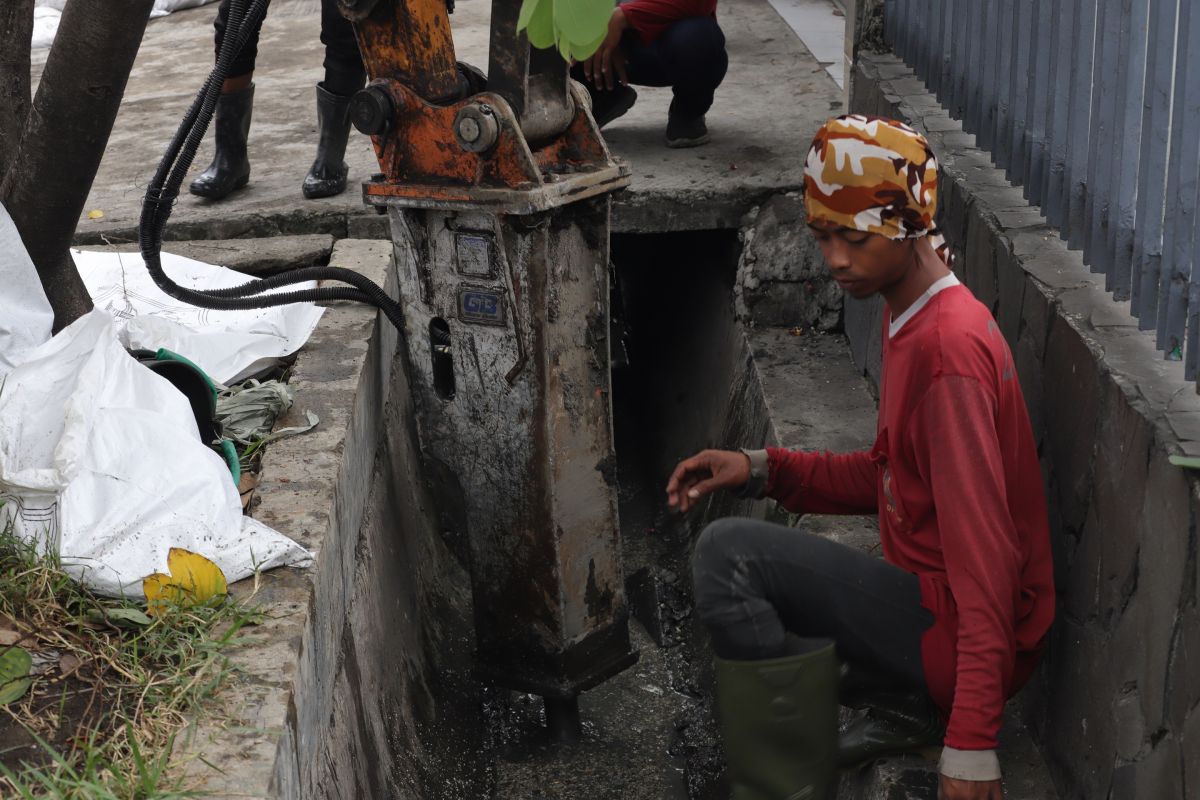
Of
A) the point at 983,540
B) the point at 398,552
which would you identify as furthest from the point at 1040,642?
the point at 398,552

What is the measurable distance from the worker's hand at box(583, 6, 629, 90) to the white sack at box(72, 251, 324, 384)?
62.9 inches

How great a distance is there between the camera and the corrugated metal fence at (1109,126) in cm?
210

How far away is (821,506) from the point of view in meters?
2.75

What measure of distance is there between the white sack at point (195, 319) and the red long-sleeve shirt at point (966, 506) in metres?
1.90

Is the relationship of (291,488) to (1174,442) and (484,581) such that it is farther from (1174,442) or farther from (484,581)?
(1174,442)

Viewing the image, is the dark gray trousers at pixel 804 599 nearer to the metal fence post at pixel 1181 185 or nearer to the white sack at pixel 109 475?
the metal fence post at pixel 1181 185

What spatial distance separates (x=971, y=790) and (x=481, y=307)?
1570 mm

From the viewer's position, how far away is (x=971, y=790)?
2064mm

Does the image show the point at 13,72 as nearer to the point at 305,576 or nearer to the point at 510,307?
the point at 510,307

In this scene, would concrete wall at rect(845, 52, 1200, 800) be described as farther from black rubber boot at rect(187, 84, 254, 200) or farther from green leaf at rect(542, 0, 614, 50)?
black rubber boot at rect(187, 84, 254, 200)

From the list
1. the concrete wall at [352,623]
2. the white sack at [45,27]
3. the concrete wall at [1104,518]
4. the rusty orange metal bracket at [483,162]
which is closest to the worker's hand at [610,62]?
the concrete wall at [352,623]

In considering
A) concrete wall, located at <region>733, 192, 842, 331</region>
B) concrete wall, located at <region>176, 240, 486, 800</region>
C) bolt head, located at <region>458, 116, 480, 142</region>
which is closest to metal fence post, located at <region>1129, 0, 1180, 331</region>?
bolt head, located at <region>458, 116, 480, 142</region>

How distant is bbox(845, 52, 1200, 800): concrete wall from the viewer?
75.3 inches

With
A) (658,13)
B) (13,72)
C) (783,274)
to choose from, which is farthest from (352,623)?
(658,13)
